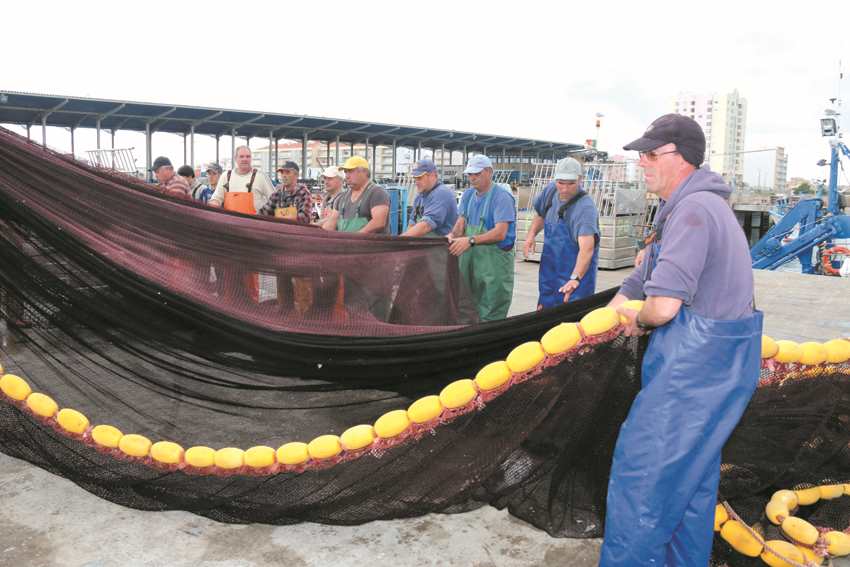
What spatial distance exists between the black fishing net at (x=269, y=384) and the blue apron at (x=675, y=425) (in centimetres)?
47

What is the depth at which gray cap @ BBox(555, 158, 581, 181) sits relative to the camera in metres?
4.43

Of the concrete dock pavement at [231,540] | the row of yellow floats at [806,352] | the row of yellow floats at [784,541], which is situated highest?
the row of yellow floats at [806,352]

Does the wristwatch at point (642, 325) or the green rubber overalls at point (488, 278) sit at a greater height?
the wristwatch at point (642, 325)

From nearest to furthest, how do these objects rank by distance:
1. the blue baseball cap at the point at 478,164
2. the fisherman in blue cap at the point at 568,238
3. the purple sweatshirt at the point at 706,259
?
the purple sweatshirt at the point at 706,259
the fisherman in blue cap at the point at 568,238
the blue baseball cap at the point at 478,164

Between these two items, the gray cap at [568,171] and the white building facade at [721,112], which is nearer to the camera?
the gray cap at [568,171]

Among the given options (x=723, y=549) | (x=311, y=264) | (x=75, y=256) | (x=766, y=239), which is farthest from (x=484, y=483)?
(x=766, y=239)

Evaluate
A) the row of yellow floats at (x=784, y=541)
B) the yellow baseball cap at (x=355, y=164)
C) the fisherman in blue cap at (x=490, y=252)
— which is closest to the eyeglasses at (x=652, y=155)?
the row of yellow floats at (x=784, y=541)

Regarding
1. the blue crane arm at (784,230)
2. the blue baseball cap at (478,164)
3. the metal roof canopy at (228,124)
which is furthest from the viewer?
the metal roof canopy at (228,124)

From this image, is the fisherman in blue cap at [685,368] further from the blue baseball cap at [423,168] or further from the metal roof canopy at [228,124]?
the metal roof canopy at [228,124]

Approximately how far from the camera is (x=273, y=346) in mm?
3016

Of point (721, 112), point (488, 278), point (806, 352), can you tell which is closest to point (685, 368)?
point (806, 352)

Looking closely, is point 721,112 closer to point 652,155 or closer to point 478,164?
point 478,164

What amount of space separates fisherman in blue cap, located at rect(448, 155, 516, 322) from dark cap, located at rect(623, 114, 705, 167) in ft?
8.54

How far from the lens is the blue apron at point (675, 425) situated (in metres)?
1.96
